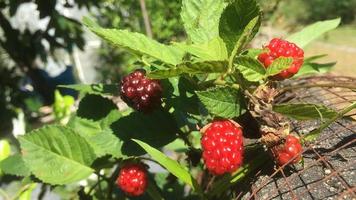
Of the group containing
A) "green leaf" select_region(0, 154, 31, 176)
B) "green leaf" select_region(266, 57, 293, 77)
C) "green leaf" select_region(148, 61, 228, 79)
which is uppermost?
"green leaf" select_region(148, 61, 228, 79)

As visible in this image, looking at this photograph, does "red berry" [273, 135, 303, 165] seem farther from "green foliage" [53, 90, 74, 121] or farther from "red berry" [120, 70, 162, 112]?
"green foliage" [53, 90, 74, 121]

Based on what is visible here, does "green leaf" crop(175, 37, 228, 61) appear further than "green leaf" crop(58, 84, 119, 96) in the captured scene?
No

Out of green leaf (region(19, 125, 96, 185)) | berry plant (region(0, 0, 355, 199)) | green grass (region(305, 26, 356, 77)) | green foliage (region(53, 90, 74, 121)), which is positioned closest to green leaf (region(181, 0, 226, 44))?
berry plant (region(0, 0, 355, 199))

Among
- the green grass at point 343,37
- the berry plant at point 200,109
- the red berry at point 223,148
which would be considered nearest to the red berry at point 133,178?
the berry plant at point 200,109

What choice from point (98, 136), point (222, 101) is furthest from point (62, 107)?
point (222, 101)

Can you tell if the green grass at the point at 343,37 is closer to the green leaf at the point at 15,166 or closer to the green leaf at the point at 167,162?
the green leaf at the point at 15,166

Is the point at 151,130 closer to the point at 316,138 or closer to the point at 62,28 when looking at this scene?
the point at 316,138

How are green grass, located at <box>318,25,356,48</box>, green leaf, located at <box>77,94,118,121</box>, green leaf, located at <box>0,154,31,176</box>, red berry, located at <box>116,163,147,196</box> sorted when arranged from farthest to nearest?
green grass, located at <box>318,25,356,48</box>, green leaf, located at <box>0,154,31,176</box>, green leaf, located at <box>77,94,118,121</box>, red berry, located at <box>116,163,147,196</box>
